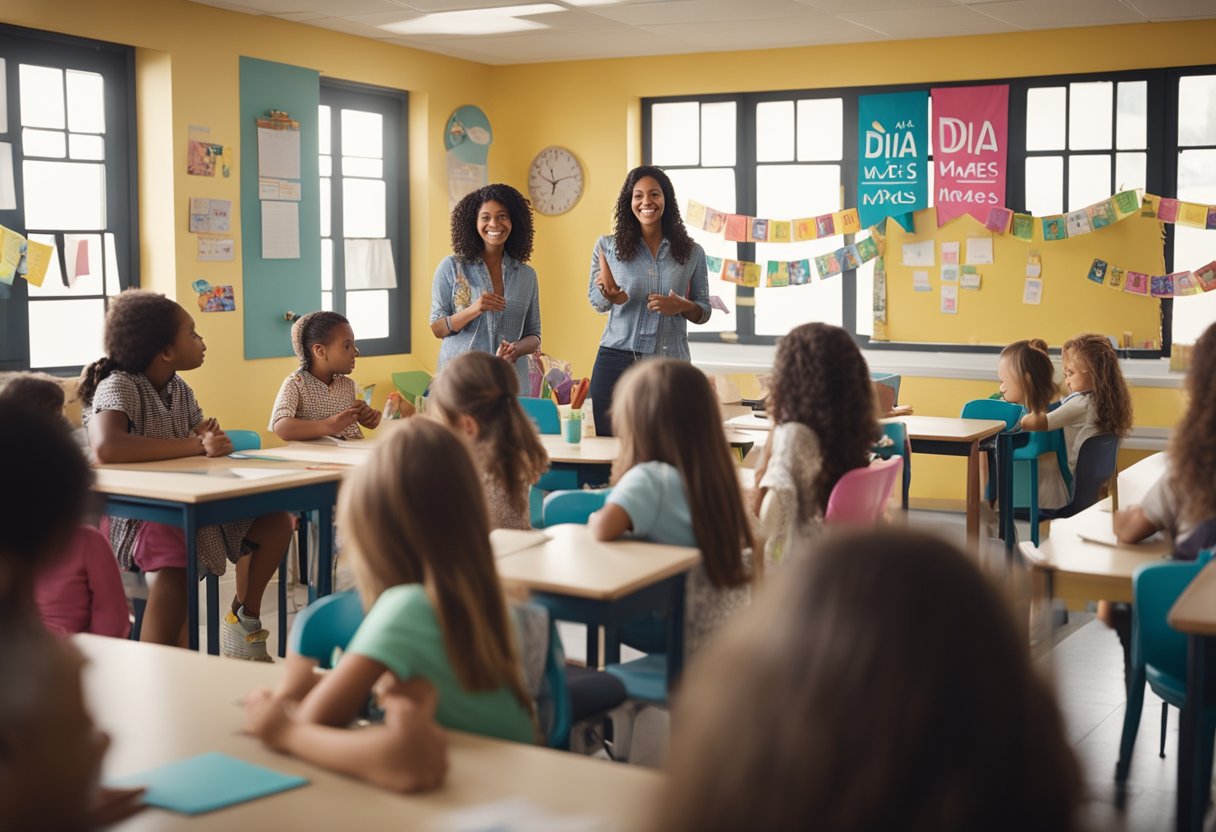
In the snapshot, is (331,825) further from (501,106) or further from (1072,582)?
(501,106)

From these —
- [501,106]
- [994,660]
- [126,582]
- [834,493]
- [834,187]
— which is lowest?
[126,582]

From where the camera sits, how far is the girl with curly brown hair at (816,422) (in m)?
3.50

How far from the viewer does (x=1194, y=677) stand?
238 centimetres

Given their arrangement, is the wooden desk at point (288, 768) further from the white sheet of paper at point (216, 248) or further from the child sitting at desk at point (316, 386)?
the white sheet of paper at point (216, 248)

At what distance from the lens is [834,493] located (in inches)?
136

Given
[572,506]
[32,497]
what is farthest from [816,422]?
[32,497]

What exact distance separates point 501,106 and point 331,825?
726 centimetres

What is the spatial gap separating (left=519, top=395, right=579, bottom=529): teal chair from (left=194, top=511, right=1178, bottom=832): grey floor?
46 cm

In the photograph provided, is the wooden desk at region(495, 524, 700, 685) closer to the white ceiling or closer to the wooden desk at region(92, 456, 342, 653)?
the wooden desk at region(92, 456, 342, 653)

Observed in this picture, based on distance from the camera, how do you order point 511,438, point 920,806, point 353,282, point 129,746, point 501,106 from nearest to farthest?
point 920,806 < point 129,746 < point 511,438 < point 353,282 < point 501,106

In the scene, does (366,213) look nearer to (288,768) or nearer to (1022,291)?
(1022,291)

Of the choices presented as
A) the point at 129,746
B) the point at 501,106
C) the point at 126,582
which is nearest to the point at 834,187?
the point at 501,106

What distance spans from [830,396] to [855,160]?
438 centimetres

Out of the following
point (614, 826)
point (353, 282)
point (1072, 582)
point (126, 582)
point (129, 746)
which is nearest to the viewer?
point (614, 826)
